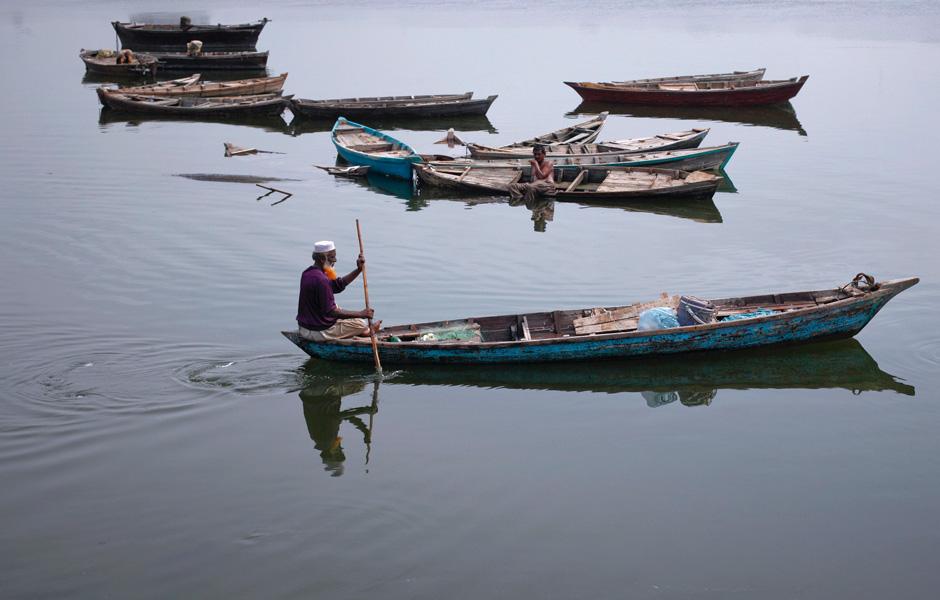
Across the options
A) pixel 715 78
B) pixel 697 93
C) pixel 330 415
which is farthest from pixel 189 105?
pixel 330 415

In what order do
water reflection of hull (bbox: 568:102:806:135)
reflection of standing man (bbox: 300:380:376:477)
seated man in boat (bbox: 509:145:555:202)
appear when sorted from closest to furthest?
reflection of standing man (bbox: 300:380:376:477), seated man in boat (bbox: 509:145:555:202), water reflection of hull (bbox: 568:102:806:135)

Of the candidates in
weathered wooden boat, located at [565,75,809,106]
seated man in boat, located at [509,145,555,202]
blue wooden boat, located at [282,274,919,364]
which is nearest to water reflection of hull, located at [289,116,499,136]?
weathered wooden boat, located at [565,75,809,106]

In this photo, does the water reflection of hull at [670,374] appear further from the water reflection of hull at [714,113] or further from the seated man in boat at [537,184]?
the water reflection of hull at [714,113]

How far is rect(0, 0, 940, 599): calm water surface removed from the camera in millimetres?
7000

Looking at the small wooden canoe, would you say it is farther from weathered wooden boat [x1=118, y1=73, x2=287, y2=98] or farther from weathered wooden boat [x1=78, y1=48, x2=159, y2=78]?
weathered wooden boat [x1=78, y1=48, x2=159, y2=78]

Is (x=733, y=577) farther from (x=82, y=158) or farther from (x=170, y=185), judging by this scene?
(x=82, y=158)

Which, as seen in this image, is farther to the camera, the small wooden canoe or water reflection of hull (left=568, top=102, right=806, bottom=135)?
the small wooden canoe

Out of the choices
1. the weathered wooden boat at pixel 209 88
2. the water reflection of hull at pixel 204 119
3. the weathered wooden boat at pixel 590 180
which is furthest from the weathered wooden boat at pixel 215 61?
the weathered wooden boat at pixel 590 180

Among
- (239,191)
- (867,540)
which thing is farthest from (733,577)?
(239,191)

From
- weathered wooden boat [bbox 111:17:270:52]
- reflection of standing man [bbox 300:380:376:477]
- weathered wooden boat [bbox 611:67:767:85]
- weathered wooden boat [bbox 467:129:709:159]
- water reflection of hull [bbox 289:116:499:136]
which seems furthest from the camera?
weathered wooden boat [bbox 111:17:270:52]

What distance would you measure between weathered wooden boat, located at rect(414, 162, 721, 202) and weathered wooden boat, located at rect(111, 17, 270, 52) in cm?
2038

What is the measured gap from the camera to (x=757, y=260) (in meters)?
14.1

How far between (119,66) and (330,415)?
26.6 metres

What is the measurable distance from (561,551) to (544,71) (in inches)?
1182
